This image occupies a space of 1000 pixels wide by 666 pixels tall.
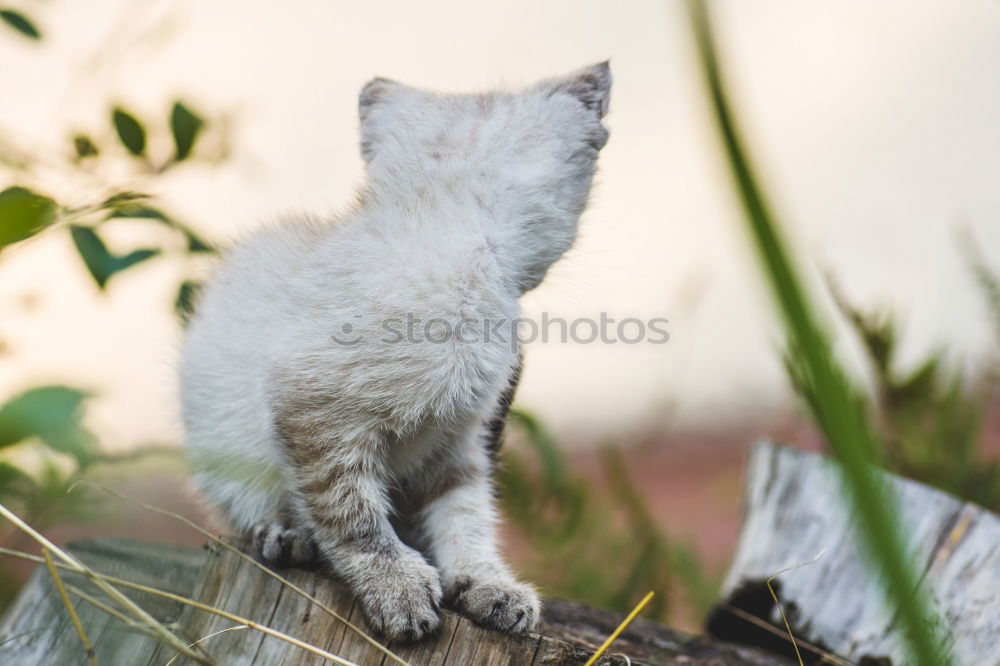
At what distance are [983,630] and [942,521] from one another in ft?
0.81

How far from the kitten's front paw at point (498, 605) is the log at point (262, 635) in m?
0.02

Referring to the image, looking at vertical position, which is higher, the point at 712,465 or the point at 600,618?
the point at 600,618

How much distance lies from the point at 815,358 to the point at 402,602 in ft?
2.97

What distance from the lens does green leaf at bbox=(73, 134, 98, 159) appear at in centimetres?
138

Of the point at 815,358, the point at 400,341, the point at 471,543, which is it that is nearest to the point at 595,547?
the point at 471,543

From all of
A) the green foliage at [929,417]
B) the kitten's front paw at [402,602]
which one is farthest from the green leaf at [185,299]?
the green foliage at [929,417]

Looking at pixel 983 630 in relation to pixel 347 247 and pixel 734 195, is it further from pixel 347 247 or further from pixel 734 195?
pixel 734 195

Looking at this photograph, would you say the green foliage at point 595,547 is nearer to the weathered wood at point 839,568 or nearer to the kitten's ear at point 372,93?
the weathered wood at point 839,568

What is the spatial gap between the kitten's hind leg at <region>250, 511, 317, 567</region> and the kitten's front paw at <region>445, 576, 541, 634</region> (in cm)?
21

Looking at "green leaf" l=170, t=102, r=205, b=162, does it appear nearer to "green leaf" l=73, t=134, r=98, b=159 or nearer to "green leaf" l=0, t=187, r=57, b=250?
"green leaf" l=73, t=134, r=98, b=159

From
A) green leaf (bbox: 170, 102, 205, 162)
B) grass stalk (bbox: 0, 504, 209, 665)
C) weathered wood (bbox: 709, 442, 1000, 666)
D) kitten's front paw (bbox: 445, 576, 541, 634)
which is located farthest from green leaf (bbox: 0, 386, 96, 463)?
weathered wood (bbox: 709, 442, 1000, 666)

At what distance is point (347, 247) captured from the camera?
1159mm

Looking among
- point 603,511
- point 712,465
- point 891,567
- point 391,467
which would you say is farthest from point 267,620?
point 712,465

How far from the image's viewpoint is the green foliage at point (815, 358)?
22cm
